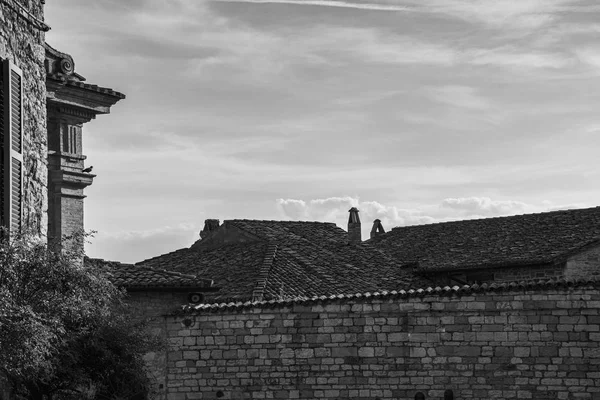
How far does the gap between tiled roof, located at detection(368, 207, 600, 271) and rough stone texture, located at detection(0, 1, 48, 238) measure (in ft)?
65.9

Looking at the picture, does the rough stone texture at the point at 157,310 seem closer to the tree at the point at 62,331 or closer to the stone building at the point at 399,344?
the stone building at the point at 399,344

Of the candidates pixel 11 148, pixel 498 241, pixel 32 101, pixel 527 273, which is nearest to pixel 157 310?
pixel 32 101

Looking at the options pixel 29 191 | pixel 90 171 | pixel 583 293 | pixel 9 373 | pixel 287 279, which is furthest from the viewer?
pixel 287 279

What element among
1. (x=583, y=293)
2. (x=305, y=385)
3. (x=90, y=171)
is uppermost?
(x=90, y=171)

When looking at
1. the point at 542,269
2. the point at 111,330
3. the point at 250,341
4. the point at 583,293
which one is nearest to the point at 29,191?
the point at 111,330

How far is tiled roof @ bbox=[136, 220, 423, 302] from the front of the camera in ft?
91.6

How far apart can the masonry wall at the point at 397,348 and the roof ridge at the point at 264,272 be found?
24.6 ft

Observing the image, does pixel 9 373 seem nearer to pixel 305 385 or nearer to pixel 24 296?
pixel 24 296

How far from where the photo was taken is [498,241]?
34.7 metres

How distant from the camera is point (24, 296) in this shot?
468 inches

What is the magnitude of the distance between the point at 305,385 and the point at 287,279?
10.3 meters

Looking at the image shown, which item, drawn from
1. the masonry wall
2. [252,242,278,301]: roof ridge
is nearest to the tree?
the masonry wall

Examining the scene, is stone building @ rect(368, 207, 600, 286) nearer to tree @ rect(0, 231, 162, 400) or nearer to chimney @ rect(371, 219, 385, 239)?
chimney @ rect(371, 219, 385, 239)

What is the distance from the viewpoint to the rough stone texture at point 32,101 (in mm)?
13109
